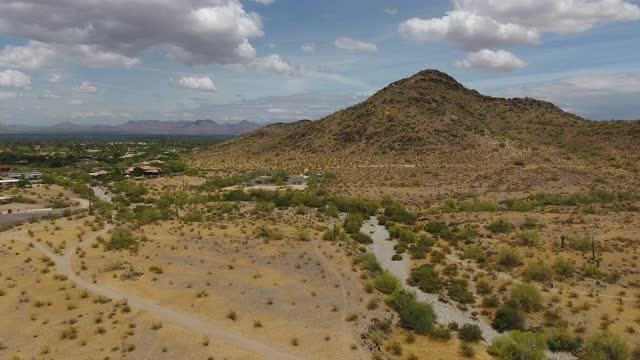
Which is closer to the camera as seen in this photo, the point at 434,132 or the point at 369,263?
the point at 369,263

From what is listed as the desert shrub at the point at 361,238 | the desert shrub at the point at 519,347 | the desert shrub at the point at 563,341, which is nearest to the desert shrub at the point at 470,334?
the desert shrub at the point at 519,347

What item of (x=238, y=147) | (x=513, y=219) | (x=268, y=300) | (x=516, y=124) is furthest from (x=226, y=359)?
(x=238, y=147)

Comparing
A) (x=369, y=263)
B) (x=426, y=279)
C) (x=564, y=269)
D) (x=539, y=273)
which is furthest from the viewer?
(x=369, y=263)

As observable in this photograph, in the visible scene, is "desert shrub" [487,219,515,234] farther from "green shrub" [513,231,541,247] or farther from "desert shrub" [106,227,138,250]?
"desert shrub" [106,227,138,250]

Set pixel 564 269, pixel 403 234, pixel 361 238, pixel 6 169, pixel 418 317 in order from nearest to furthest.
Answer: pixel 418 317
pixel 564 269
pixel 361 238
pixel 403 234
pixel 6 169

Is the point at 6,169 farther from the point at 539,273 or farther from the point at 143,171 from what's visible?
the point at 539,273

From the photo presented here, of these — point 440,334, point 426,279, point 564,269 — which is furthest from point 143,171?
point 440,334

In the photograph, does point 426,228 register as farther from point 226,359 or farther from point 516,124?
point 516,124
